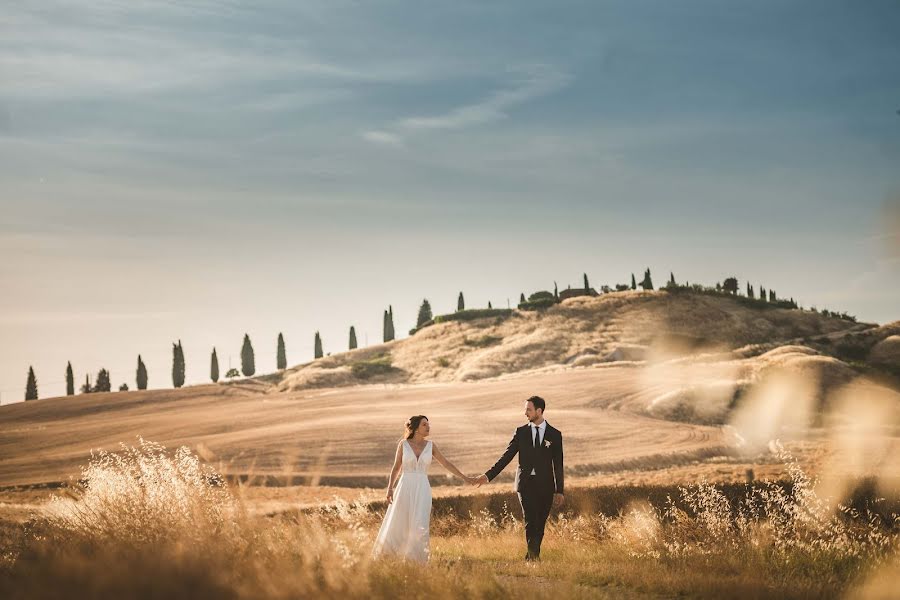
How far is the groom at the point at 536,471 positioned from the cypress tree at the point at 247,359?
312ft

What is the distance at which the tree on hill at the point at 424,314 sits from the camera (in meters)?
124

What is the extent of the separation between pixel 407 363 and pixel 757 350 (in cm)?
4282

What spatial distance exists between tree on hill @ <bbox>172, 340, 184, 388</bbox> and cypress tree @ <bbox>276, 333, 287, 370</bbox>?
46.2 ft

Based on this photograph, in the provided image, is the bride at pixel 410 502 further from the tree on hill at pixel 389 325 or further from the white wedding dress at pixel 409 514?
the tree on hill at pixel 389 325

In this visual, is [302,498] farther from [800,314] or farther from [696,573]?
[800,314]

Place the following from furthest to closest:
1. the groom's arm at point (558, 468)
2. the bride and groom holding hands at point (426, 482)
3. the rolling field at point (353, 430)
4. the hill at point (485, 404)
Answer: the hill at point (485, 404) → the rolling field at point (353, 430) → the groom's arm at point (558, 468) → the bride and groom holding hands at point (426, 482)

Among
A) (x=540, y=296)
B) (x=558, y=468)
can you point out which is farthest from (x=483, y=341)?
(x=558, y=468)

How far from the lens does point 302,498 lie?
23.9 meters

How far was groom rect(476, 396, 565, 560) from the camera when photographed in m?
10.5

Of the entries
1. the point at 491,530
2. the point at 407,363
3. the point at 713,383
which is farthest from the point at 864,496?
the point at 407,363

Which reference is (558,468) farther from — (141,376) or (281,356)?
(281,356)

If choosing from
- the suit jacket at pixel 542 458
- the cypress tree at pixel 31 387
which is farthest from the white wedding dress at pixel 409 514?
the cypress tree at pixel 31 387

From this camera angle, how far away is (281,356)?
105125mm

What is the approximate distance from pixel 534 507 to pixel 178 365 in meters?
91.6
